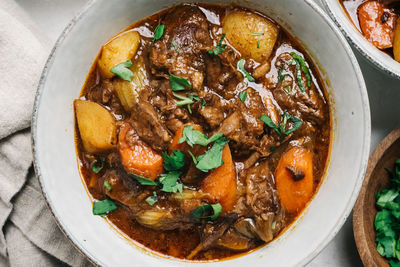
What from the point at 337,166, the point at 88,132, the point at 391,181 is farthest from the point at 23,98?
the point at 391,181

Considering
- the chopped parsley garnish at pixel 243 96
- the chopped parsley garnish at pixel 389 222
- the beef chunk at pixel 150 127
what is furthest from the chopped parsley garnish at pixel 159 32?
the chopped parsley garnish at pixel 389 222

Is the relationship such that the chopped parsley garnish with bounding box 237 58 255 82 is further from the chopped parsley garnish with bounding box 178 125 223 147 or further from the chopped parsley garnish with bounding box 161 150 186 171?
the chopped parsley garnish with bounding box 161 150 186 171

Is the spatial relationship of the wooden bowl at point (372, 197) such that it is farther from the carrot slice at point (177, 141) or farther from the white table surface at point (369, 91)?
the carrot slice at point (177, 141)

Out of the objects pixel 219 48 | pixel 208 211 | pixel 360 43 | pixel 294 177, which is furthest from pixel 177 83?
pixel 360 43

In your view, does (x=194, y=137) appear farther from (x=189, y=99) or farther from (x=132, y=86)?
(x=132, y=86)

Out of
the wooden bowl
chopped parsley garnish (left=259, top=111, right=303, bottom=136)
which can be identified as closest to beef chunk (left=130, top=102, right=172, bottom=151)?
chopped parsley garnish (left=259, top=111, right=303, bottom=136)

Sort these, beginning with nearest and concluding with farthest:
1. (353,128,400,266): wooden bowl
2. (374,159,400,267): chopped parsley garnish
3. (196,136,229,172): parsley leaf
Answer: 1. (196,136,229,172): parsley leaf
2. (353,128,400,266): wooden bowl
3. (374,159,400,267): chopped parsley garnish

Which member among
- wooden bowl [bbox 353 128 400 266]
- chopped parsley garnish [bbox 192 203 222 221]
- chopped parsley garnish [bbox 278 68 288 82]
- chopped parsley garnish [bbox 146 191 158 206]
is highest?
chopped parsley garnish [bbox 278 68 288 82]
